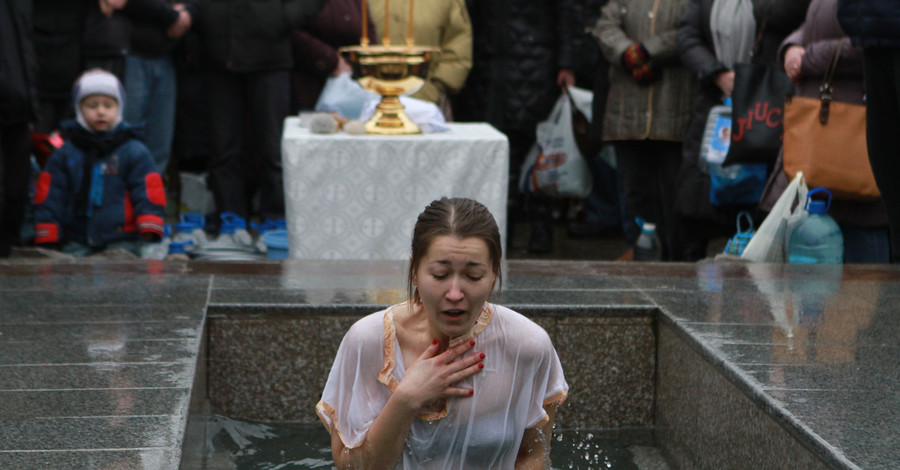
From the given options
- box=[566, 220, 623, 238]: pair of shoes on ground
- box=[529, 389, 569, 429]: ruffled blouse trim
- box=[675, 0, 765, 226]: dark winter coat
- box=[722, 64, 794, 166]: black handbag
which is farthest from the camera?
A: box=[566, 220, 623, 238]: pair of shoes on ground

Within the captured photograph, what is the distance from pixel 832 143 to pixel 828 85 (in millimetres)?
251

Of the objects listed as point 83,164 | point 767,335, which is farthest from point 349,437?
point 83,164

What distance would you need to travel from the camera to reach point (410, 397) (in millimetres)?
2531

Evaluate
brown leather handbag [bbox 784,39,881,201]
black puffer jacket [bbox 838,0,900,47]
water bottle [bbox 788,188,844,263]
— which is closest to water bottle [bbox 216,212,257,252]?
water bottle [bbox 788,188,844,263]

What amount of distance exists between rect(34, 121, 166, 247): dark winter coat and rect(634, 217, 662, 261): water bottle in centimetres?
285

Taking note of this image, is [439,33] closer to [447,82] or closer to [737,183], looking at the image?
[447,82]

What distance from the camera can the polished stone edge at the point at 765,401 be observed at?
8.12 ft

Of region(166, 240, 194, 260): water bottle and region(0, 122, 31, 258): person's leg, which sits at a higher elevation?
region(0, 122, 31, 258): person's leg

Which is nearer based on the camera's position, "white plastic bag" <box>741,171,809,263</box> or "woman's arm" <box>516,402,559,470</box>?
"woman's arm" <box>516,402,559,470</box>

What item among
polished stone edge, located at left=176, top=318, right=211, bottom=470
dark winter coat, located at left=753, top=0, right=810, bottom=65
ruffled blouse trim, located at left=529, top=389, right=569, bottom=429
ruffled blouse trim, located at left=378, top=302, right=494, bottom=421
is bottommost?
polished stone edge, located at left=176, top=318, right=211, bottom=470

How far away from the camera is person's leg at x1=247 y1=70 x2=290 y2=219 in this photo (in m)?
7.34

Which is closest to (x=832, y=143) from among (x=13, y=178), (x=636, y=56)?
(x=636, y=56)

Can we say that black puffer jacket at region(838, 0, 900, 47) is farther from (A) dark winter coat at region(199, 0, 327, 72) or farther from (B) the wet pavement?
(A) dark winter coat at region(199, 0, 327, 72)

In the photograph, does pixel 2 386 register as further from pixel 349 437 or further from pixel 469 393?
pixel 469 393
